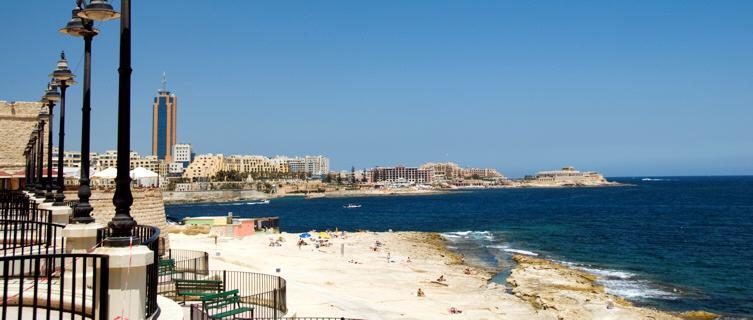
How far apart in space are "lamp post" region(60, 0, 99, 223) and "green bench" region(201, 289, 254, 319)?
439cm

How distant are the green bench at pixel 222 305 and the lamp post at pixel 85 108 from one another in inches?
173

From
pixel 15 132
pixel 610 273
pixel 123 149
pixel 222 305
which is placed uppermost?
pixel 15 132

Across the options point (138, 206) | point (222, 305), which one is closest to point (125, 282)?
point (222, 305)

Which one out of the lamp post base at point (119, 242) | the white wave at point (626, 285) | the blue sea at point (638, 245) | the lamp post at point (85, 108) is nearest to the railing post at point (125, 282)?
the lamp post base at point (119, 242)

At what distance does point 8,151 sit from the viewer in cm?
3481

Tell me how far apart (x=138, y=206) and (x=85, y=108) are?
671 inches

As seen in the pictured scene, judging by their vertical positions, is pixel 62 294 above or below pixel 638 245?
above

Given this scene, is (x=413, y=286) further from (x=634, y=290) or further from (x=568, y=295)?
(x=634, y=290)

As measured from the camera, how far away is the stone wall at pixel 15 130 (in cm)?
3406

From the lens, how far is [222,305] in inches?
596

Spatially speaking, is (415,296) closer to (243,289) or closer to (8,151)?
(243,289)

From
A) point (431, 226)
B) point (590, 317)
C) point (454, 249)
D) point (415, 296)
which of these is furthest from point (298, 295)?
point (431, 226)

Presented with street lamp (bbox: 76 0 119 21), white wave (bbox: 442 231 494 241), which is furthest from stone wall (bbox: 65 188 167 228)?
white wave (bbox: 442 231 494 241)

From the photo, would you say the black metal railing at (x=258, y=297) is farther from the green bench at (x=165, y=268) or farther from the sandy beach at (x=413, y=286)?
the sandy beach at (x=413, y=286)
